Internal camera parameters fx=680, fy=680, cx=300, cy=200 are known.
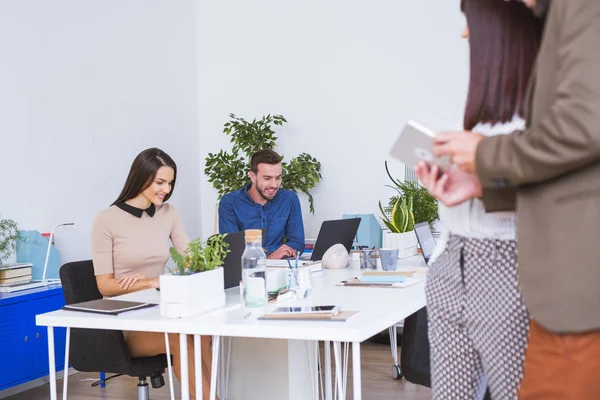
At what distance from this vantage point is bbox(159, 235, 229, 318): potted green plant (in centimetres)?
216

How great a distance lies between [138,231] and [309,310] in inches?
62.6

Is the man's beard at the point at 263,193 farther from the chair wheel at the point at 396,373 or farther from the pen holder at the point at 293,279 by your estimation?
the pen holder at the point at 293,279

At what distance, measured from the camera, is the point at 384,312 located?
211 centimetres

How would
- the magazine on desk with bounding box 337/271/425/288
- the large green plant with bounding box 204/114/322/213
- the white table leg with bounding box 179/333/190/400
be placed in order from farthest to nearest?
the large green plant with bounding box 204/114/322/213, the magazine on desk with bounding box 337/271/425/288, the white table leg with bounding box 179/333/190/400

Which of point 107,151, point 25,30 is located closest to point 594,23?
point 25,30

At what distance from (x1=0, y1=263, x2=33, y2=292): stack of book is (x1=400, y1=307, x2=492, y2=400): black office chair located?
252 cm

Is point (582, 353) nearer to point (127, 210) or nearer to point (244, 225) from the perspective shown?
point (127, 210)

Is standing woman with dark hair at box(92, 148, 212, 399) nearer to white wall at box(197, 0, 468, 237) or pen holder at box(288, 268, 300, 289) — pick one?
pen holder at box(288, 268, 300, 289)

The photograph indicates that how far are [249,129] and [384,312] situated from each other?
3.90 meters

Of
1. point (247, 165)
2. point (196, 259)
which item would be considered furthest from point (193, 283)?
point (247, 165)

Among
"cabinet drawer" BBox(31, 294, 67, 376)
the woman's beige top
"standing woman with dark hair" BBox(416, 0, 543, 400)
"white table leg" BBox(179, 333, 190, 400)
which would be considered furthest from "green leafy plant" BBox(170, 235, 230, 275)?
"cabinet drawer" BBox(31, 294, 67, 376)

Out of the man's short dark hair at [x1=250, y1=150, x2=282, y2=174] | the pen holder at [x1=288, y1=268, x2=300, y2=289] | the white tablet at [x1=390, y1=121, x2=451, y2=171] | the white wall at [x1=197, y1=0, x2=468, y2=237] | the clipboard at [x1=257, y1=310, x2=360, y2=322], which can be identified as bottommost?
the clipboard at [x1=257, y1=310, x2=360, y2=322]

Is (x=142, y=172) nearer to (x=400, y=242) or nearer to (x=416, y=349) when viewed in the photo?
(x=400, y=242)

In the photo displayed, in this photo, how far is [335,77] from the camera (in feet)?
19.6
